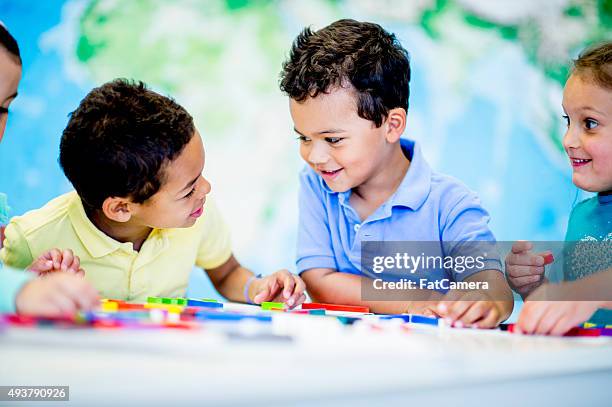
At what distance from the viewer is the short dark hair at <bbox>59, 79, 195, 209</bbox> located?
1.21 m

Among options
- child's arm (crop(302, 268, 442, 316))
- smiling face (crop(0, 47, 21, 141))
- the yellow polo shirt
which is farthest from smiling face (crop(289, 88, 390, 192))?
smiling face (crop(0, 47, 21, 141))

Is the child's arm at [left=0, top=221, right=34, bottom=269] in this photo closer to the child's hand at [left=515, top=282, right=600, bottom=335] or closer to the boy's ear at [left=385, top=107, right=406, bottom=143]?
the boy's ear at [left=385, top=107, right=406, bottom=143]

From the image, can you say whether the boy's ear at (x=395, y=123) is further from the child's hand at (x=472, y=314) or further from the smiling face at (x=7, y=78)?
the smiling face at (x=7, y=78)

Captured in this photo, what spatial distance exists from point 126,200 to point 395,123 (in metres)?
0.60

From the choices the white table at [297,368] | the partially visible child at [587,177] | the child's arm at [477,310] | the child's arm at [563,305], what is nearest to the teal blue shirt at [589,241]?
the partially visible child at [587,177]

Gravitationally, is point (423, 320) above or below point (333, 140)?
below

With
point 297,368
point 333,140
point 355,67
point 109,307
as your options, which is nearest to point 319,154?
point 333,140

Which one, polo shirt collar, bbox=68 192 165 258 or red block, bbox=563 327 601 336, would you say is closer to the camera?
red block, bbox=563 327 601 336

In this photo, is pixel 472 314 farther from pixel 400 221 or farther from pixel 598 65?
pixel 598 65

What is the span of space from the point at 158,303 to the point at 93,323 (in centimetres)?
48

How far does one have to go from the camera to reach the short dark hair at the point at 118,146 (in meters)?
1.21

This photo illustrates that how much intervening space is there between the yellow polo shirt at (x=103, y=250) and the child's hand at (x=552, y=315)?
2.47 feet

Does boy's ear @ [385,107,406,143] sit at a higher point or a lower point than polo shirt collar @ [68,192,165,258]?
higher

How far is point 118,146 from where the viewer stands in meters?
1.20
